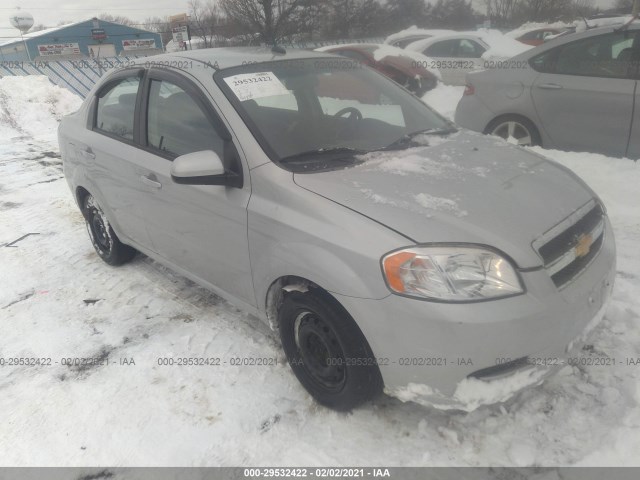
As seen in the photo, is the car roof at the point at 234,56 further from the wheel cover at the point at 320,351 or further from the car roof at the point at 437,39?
the car roof at the point at 437,39

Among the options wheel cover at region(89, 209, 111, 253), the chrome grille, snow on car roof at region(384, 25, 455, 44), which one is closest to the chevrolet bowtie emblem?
the chrome grille

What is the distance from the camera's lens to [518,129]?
5.20 metres

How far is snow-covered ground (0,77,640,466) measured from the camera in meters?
2.14

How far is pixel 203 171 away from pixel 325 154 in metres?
0.64

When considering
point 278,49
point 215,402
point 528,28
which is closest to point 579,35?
point 278,49

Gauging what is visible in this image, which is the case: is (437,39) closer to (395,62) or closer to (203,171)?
(395,62)

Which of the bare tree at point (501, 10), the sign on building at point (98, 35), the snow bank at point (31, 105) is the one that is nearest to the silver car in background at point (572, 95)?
the bare tree at point (501, 10)

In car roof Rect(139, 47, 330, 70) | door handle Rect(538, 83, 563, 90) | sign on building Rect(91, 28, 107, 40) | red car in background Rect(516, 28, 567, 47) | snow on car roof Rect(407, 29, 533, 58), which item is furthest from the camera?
sign on building Rect(91, 28, 107, 40)

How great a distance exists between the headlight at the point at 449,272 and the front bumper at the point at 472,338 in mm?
48

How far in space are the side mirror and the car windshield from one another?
0.79 ft

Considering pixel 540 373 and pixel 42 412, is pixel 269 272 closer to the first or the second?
pixel 540 373

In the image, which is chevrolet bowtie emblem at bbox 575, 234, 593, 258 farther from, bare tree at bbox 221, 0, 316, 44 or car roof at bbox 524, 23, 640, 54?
bare tree at bbox 221, 0, 316, 44

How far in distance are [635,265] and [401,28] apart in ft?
30.2

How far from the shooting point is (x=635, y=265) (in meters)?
3.34
